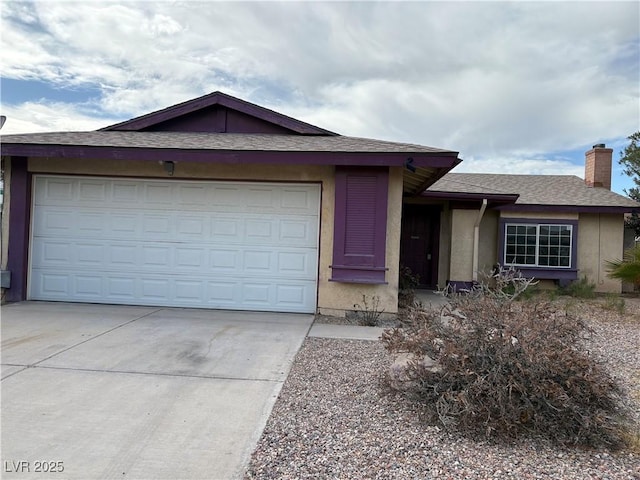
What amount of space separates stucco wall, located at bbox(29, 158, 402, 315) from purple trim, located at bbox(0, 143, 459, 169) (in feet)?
1.78

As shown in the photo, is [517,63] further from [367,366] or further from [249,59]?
[367,366]

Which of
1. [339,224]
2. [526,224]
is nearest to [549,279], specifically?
[526,224]

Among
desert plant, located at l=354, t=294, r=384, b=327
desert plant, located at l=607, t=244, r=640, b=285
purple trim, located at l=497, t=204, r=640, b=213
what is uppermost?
purple trim, located at l=497, t=204, r=640, b=213

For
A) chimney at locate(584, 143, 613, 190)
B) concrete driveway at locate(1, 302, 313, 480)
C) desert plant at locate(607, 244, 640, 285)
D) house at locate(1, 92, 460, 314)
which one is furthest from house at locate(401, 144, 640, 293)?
concrete driveway at locate(1, 302, 313, 480)

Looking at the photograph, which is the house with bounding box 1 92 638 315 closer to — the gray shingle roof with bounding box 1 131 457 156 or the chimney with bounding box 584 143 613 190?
the gray shingle roof with bounding box 1 131 457 156

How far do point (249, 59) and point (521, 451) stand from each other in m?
11.4

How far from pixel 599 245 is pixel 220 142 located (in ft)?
38.9

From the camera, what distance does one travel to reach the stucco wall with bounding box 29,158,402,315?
7.93 m

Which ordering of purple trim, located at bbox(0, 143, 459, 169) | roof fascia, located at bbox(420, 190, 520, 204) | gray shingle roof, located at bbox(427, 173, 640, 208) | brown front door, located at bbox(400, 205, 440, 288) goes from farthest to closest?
brown front door, located at bbox(400, 205, 440, 288) → gray shingle roof, located at bbox(427, 173, 640, 208) → roof fascia, located at bbox(420, 190, 520, 204) → purple trim, located at bbox(0, 143, 459, 169)

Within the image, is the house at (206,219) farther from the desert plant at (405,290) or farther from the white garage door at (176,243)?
the desert plant at (405,290)

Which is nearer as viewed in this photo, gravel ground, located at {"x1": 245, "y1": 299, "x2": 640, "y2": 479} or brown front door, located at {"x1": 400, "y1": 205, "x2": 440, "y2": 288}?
gravel ground, located at {"x1": 245, "y1": 299, "x2": 640, "y2": 479}

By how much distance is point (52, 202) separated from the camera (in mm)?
8578

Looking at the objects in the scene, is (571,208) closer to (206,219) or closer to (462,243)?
(462,243)

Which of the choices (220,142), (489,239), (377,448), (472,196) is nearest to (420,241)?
(489,239)
